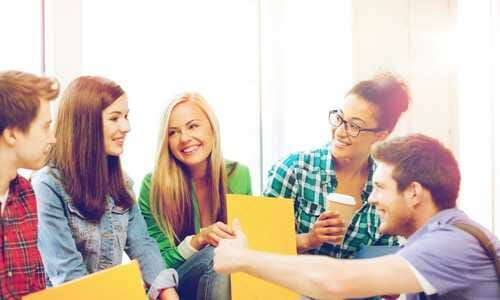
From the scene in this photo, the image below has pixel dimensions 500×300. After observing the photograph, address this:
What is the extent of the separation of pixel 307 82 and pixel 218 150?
71 cm

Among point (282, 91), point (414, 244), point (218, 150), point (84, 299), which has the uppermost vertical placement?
point (282, 91)

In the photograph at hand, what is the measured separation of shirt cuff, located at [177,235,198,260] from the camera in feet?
5.82

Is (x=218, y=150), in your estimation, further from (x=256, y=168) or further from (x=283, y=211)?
(x=256, y=168)

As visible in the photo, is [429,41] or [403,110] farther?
[429,41]

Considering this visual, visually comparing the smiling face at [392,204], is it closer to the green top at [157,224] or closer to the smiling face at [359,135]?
the smiling face at [359,135]

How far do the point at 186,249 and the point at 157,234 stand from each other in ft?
0.36

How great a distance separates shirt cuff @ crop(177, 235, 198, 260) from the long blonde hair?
0.14 feet

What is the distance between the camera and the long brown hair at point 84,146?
5.08 ft

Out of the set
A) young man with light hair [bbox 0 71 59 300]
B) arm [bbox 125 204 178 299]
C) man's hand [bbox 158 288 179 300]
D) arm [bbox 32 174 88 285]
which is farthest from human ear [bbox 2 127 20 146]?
man's hand [bbox 158 288 179 300]

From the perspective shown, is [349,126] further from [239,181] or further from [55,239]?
[55,239]

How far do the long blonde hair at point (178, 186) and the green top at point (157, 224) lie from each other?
16 mm

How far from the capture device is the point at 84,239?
5.11 ft

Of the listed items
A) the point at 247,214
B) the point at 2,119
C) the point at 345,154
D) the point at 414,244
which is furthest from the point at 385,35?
the point at 2,119

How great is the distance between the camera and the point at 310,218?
6.29 ft
